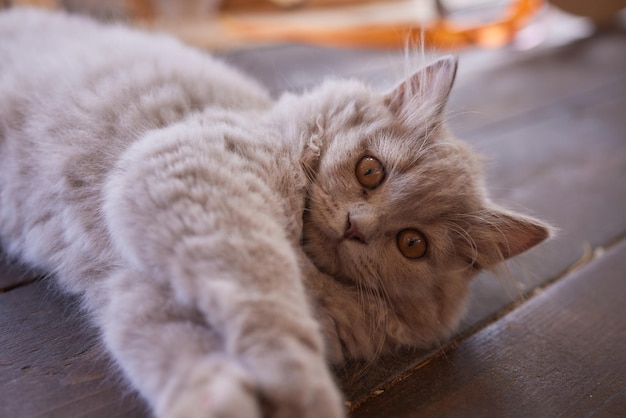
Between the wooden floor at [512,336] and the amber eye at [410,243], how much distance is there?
256 millimetres

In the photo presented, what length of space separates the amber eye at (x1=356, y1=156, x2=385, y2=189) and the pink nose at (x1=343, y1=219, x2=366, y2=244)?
0.13 meters

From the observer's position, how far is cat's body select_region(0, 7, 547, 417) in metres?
0.89

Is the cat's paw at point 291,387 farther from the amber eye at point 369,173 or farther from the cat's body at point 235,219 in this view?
the amber eye at point 369,173

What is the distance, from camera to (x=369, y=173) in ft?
4.34

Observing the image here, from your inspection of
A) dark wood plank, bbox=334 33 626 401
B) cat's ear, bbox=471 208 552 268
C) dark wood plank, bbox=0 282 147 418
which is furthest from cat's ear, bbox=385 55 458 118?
dark wood plank, bbox=0 282 147 418

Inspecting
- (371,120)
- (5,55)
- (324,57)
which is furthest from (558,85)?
(5,55)

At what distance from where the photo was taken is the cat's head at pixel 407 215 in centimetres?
128

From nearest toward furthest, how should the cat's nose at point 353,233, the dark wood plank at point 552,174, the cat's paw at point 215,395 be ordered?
the cat's paw at point 215,395 → the cat's nose at point 353,233 → the dark wood plank at point 552,174

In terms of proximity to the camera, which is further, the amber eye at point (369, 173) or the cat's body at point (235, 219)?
the amber eye at point (369, 173)

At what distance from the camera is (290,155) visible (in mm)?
1347

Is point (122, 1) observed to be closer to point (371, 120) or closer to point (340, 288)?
point (371, 120)

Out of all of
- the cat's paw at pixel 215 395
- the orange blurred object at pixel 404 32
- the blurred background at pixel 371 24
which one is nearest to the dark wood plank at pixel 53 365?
the cat's paw at pixel 215 395

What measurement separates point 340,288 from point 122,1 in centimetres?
415

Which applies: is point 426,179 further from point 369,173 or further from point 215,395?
point 215,395
